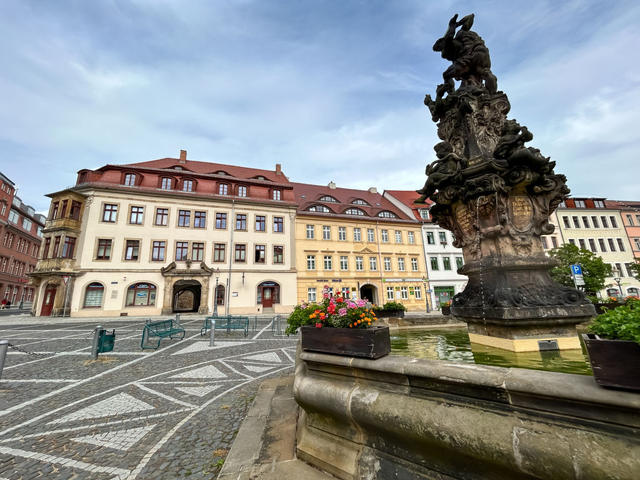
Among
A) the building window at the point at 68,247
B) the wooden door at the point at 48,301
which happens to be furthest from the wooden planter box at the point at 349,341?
the wooden door at the point at 48,301

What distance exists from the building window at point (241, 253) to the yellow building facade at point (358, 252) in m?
4.93

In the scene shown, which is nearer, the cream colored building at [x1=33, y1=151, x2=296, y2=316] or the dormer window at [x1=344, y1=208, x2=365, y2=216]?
A: the cream colored building at [x1=33, y1=151, x2=296, y2=316]

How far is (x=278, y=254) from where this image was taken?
2619cm

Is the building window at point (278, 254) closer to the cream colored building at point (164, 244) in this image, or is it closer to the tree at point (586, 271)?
the cream colored building at point (164, 244)

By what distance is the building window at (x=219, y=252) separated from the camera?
24641 mm

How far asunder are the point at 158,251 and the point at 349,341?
83.4 ft

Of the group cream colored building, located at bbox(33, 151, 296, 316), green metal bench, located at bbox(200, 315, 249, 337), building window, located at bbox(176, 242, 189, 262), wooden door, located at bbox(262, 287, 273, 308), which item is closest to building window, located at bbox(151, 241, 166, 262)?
cream colored building, located at bbox(33, 151, 296, 316)

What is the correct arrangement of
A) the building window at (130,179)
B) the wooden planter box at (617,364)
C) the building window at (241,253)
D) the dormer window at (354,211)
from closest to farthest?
1. the wooden planter box at (617,364)
2. the building window at (130,179)
3. the building window at (241,253)
4. the dormer window at (354,211)

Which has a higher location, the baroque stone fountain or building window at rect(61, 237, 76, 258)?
building window at rect(61, 237, 76, 258)

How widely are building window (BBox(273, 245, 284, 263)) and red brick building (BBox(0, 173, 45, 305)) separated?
126ft

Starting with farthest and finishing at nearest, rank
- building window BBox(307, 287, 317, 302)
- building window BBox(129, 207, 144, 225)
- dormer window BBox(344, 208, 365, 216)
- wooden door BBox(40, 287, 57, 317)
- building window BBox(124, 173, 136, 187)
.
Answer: dormer window BBox(344, 208, 365, 216), building window BBox(307, 287, 317, 302), building window BBox(124, 173, 136, 187), building window BBox(129, 207, 144, 225), wooden door BBox(40, 287, 57, 317)

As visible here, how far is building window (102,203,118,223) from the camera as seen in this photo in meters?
22.9

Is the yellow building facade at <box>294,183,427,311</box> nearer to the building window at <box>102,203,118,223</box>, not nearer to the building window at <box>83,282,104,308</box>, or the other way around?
the building window at <box>102,203,118,223</box>

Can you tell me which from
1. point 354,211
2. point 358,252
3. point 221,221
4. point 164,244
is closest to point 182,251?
point 164,244
